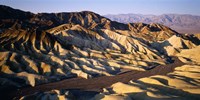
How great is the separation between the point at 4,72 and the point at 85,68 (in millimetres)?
24246

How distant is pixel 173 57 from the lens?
10481cm

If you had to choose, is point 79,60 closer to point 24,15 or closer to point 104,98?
point 104,98

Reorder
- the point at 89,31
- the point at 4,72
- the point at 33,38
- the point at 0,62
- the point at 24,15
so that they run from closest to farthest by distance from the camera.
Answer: the point at 4,72, the point at 0,62, the point at 33,38, the point at 89,31, the point at 24,15

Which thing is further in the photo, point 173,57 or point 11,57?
point 173,57

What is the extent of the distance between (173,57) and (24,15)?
104825 millimetres

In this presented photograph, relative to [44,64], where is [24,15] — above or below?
above

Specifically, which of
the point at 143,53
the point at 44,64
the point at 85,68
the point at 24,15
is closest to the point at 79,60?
the point at 85,68

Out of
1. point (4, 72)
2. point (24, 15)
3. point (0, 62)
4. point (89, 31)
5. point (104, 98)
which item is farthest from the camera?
point (24, 15)

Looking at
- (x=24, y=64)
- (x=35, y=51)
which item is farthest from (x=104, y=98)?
(x=35, y=51)

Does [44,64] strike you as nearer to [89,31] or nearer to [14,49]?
[14,49]

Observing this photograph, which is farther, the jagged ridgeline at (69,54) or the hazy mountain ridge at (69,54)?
the jagged ridgeline at (69,54)

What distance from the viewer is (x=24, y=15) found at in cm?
16550

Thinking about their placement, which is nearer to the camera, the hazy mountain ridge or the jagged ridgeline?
the hazy mountain ridge

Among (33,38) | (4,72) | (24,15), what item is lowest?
(4,72)
